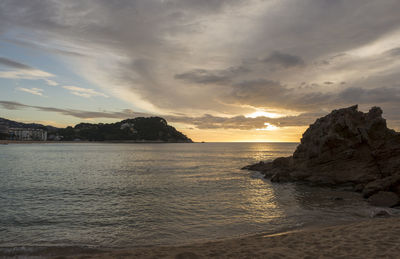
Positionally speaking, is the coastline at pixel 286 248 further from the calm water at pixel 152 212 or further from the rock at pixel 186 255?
the calm water at pixel 152 212

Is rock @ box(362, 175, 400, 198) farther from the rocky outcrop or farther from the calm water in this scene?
the rocky outcrop

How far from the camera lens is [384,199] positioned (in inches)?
875

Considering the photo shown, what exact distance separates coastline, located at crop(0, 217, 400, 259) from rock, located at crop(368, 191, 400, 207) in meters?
9.68

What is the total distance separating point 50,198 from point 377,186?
3390 centimetres

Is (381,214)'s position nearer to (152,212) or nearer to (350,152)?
(350,152)

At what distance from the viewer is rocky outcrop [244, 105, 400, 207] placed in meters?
31.4

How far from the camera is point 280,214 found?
19516 mm

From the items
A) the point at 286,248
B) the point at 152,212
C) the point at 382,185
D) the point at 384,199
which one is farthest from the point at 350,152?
the point at 152,212

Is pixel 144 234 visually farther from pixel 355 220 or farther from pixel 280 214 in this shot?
pixel 355 220

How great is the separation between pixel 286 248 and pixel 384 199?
1704 centimetres

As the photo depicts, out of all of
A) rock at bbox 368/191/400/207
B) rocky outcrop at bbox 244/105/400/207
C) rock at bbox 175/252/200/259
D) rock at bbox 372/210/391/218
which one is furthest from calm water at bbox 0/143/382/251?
rocky outcrop at bbox 244/105/400/207

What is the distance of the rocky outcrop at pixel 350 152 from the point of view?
31.4 m

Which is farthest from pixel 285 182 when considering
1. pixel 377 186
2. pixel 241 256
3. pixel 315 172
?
pixel 241 256

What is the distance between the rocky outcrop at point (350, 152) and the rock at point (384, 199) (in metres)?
6.12
